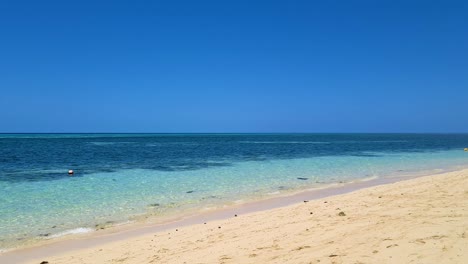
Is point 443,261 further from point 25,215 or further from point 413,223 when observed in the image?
point 25,215

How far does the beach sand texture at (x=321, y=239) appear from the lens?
187 inches

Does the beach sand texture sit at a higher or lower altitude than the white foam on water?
higher

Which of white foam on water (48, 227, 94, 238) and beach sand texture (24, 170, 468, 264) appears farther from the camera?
white foam on water (48, 227, 94, 238)

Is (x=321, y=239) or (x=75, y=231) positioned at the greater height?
(x=321, y=239)

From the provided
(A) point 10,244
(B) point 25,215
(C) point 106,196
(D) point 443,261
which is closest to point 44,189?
(C) point 106,196

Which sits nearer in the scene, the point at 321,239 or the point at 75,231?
the point at 321,239

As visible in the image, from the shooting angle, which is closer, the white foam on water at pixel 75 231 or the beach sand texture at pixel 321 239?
the beach sand texture at pixel 321 239

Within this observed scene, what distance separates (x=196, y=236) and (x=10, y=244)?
4.11m

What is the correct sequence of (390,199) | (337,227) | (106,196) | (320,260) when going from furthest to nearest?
(106,196), (390,199), (337,227), (320,260)

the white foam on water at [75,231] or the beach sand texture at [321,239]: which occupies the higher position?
the beach sand texture at [321,239]

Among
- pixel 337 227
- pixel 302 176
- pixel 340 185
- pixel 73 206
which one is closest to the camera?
pixel 337 227

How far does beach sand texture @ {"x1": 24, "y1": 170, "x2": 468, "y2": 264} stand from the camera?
4.74 metres

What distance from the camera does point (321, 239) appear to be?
226 inches

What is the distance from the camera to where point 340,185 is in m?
14.9
